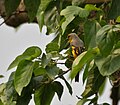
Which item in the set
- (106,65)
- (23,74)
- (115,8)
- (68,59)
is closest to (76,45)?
(68,59)

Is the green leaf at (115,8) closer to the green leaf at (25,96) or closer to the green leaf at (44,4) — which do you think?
the green leaf at (44,4)

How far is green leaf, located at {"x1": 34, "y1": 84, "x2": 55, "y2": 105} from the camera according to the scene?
37.9 inches

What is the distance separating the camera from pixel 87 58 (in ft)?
2.39

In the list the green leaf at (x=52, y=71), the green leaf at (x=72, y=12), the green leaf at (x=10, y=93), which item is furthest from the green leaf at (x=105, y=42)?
the green leaf at (x=10, y=93)

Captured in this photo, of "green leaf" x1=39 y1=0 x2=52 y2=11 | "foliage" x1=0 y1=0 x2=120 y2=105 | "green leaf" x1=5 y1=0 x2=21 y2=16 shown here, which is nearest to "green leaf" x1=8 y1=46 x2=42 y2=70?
"foliage" x1=0 y1=0 x2=120 y2=105

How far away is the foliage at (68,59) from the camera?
72cm

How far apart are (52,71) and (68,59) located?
146 millimetres

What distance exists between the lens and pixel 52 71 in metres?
0.93

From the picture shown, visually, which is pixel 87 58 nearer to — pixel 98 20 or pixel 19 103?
pixel 98 20

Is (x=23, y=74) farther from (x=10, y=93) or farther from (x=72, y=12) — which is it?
(x=72, y=12)

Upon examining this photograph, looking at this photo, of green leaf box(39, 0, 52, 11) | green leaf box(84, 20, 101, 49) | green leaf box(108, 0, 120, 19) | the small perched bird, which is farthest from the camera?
the small perched bird

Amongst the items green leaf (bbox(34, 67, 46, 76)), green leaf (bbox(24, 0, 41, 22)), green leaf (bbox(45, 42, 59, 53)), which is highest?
green leaf (bbox(24, 0, 41, 22))

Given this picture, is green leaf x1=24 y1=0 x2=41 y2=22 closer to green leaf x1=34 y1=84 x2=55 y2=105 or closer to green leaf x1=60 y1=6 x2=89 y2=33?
green leaf x1=60 y1=6 x2=89 y2=33

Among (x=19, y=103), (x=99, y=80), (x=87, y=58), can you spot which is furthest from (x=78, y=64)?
(x=19, y=103)
